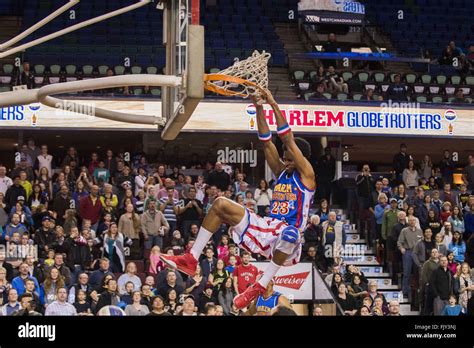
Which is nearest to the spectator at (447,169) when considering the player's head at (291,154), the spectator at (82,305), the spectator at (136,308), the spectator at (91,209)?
the spectator at (91,209)

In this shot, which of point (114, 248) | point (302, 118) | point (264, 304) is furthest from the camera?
point (302, 118)

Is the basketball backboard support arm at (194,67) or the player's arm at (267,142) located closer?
the basketball backboard support arm at (194,67)

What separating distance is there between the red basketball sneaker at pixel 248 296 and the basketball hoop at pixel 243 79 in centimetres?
184

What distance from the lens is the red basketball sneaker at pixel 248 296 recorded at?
1038 centimetres

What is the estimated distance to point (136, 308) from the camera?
14766 mm

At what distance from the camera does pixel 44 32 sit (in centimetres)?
2514

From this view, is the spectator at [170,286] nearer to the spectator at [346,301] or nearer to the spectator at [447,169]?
the spectator at [346,301]

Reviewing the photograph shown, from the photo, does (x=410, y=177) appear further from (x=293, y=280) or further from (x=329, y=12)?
(x=293, y=280)

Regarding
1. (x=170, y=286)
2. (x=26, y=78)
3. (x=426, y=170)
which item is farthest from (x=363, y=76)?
(x=170, y=286)

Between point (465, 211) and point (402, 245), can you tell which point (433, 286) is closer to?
point (402, 245)

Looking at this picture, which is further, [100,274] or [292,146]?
[100,274]

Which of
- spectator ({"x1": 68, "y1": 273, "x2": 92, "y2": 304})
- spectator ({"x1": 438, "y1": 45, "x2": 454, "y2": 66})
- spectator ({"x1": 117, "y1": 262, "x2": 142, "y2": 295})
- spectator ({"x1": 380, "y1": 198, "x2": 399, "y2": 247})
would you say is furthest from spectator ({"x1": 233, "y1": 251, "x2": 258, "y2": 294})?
spectator ({"x1": 438, "y1": 45, "x2": 454, "y2": 66})

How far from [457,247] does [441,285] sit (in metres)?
1.57
